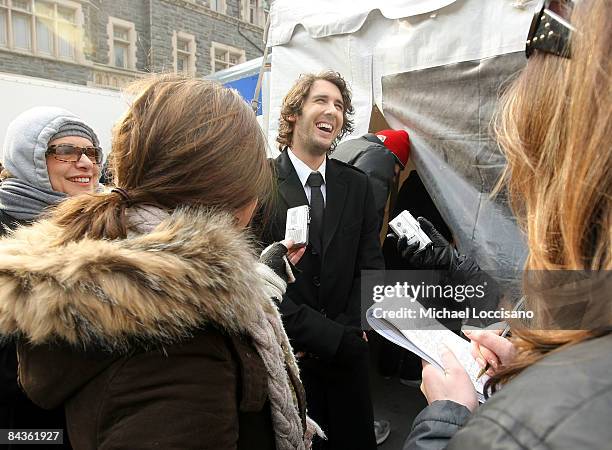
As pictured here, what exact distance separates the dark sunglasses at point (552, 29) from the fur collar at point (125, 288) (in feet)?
2.15

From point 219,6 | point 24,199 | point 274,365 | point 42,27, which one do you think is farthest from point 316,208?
point 219,6

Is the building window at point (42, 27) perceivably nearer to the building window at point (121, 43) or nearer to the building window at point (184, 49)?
the building window at point (121, 43)

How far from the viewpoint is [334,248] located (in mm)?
2303

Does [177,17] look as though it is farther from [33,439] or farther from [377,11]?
[33,439]

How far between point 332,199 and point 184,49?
20.7m

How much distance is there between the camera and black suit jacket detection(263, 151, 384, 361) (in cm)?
221

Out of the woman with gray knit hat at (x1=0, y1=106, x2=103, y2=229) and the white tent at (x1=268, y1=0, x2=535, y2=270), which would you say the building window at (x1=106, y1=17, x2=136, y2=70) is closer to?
the white tent at (x1=268, y1=0, x2=535, y2=270)

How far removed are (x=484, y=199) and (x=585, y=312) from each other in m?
2.57

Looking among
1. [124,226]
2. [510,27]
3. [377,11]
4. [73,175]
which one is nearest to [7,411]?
[124,226]

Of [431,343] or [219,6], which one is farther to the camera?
[219,6]

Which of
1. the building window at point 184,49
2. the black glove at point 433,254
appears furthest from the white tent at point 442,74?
the building window at point 184,49

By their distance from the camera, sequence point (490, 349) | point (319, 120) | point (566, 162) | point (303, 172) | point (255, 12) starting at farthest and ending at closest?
point (255, 12) < point (319, 120) < point (303, 172) < point (490, 349) < point (566, 162)

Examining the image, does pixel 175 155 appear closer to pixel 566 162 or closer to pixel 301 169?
pixel 566 162

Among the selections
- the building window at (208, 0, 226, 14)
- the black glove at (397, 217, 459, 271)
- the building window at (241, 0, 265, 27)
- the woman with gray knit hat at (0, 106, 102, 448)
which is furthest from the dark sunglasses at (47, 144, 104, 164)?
the building window at (241, 0, 265, 27)
